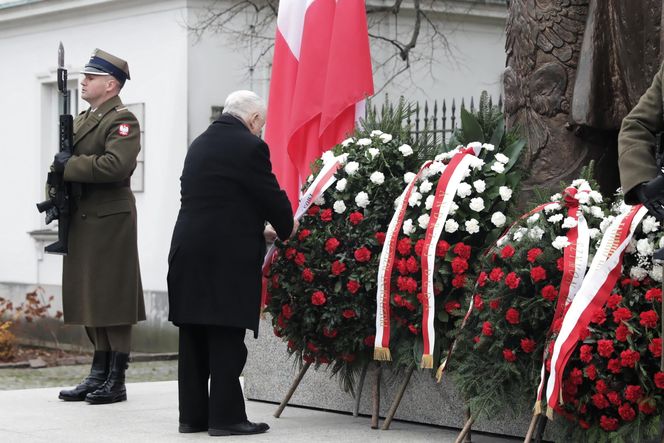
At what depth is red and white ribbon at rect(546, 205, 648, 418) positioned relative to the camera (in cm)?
599

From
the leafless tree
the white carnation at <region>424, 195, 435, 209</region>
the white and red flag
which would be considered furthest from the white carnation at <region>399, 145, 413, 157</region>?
the leafless tree

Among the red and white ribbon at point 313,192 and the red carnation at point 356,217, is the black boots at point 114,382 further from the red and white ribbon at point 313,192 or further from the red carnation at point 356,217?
the red carnation at point 356,217

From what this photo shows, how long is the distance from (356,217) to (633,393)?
2.04 m

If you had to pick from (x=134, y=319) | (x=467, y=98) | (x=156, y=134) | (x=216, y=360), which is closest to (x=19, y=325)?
(x=156, y=134)

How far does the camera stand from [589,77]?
7.34 m

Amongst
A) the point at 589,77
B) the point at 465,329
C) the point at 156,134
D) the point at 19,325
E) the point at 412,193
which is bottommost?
the point at 19,325

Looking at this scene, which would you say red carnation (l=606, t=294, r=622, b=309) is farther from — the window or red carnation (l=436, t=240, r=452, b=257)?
the window

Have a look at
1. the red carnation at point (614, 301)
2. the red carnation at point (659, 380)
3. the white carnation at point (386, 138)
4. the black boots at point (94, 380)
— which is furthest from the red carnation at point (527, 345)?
the black boots at point (94, 380)

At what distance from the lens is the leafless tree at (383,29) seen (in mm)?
17531

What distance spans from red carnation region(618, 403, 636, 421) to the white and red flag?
11.3ft

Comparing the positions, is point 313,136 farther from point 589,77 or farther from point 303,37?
point 589,77

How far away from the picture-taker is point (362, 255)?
7344mm

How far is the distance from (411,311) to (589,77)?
4.90 feet

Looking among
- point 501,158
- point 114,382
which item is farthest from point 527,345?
point 114,382
